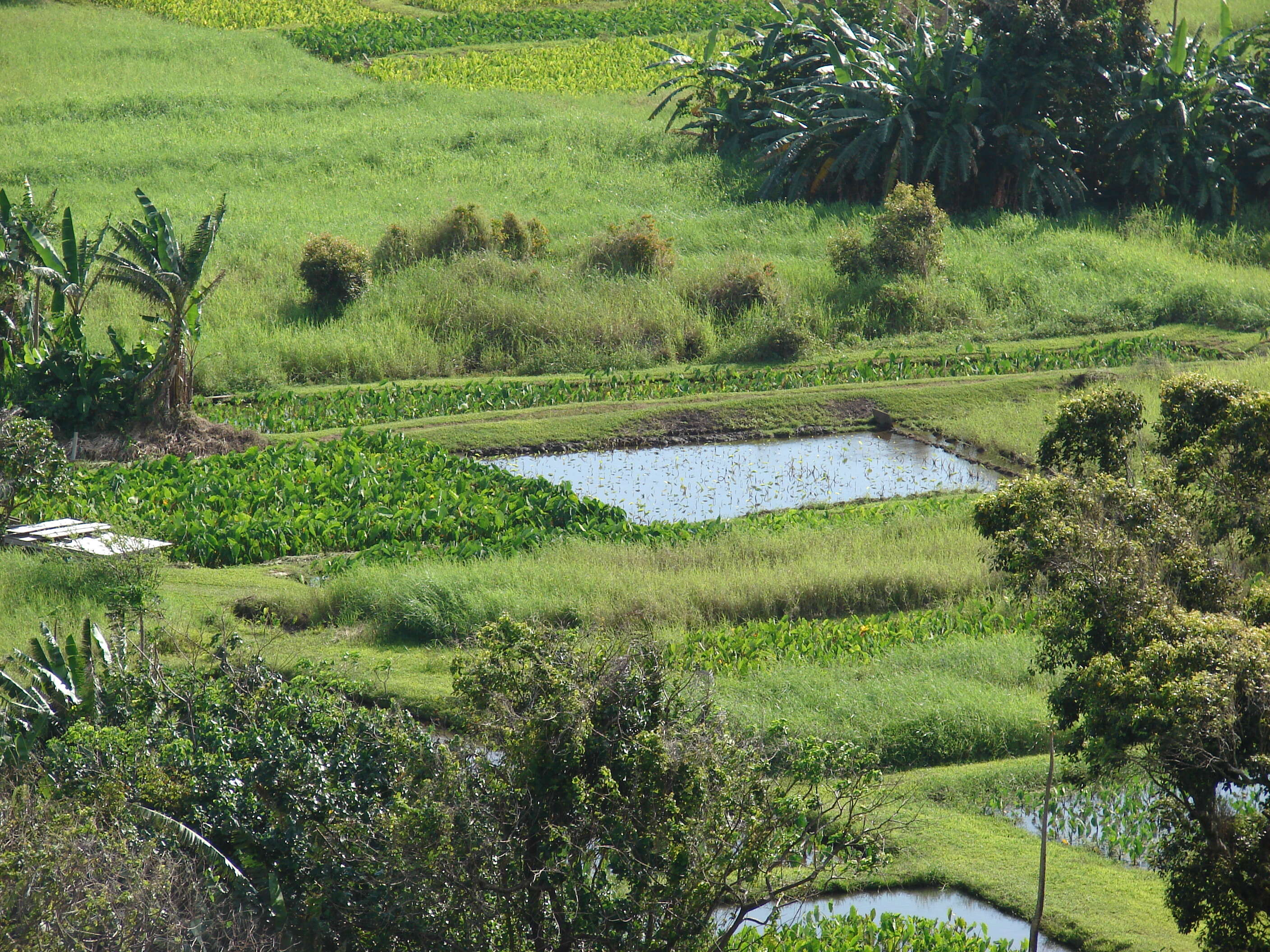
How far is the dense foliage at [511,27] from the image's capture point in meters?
44.8

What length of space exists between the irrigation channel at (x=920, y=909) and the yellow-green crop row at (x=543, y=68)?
35.7 metres

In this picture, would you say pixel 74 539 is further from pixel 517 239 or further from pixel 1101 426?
pixel 517 239

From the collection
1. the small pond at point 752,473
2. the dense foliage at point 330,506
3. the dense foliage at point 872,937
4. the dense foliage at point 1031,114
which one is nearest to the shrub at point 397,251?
the small pond at point 752,473

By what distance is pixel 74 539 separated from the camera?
13625 mm

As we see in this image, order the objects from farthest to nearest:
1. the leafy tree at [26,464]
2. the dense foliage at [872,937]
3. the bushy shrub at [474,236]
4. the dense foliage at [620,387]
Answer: the bushy shrub at [474,236] → the dense foliage at [620,387] → the leafy tree at [26,464] → the dense foliage at [872,937]

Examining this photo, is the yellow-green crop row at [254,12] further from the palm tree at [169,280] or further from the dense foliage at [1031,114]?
the palm tree at [169,280]

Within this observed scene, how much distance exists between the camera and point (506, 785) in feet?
21.5

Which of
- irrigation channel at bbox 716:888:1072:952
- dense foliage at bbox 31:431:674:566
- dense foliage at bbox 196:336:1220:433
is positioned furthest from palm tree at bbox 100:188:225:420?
irrigation channel at bbox 716:888:1072:952

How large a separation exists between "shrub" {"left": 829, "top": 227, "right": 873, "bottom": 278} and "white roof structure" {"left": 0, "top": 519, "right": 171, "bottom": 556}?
50.4ft

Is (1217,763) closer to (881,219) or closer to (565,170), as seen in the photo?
(881,219)

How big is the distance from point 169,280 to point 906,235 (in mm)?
14193

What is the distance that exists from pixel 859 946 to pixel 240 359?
55.3 ft

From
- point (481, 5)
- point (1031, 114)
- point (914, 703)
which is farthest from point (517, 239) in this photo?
point (481, 5)

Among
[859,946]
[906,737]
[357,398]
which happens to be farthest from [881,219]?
[859,946]
